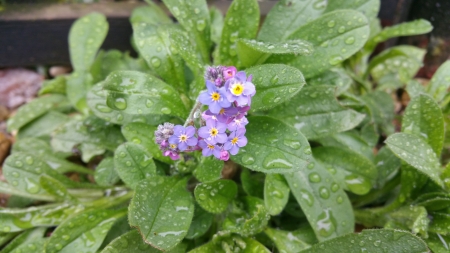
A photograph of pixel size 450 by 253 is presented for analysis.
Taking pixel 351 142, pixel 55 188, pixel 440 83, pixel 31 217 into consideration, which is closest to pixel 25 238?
pixel 31 217

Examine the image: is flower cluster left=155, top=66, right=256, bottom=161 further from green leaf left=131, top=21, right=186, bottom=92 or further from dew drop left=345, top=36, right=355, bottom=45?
dew drop left=345, top=36, right=355, bottom=45

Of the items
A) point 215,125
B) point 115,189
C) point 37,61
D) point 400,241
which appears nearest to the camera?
point 215,125

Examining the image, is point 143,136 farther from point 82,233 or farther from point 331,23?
point 331,23

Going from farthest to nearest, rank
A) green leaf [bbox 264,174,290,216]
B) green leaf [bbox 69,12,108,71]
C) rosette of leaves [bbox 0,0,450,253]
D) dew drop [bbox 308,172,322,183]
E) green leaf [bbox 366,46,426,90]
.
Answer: green leaf [bbox 366,46,426,90]
green leaf [bbox 69,12,108,71]
dew drop [bbox 308,172,322,183]
green leaf [bbox 264,174,290,216]
rosette of leaves [bbox 0,0,450,253]

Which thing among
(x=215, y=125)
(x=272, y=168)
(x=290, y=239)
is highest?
(x=215, y=125)

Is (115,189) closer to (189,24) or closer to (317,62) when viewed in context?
(189,24)

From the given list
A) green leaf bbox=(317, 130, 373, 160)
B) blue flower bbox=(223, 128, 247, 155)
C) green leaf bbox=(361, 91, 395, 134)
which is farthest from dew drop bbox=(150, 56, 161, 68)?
green leaf bbox=(361, 91, 395, 134)

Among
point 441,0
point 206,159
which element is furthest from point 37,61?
point 441,0

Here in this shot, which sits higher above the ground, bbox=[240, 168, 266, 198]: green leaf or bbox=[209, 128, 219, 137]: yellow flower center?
bbox=[209, 128, 219, 137]: yellow flower center
